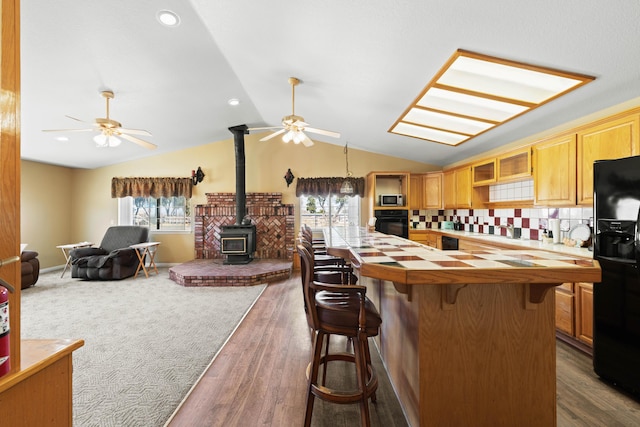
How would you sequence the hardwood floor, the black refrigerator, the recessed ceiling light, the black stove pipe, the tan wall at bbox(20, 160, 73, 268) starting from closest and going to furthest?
the hardwood floor
the black refrigerator
the recessed ceiling light
the tan wall at bbox(20, 160, 73, 268)
the black stove pipe

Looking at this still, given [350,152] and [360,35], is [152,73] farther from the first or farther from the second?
[350,152]

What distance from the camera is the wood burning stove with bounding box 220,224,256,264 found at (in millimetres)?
5605

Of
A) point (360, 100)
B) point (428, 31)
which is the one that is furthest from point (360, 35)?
point (360, 100)

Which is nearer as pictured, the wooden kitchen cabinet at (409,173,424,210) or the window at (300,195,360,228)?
the wooden kitchen cabinet at (409,173,424,210)

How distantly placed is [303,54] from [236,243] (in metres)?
3.83

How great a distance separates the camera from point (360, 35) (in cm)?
236

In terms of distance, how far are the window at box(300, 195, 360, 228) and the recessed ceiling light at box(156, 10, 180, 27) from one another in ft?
13.5

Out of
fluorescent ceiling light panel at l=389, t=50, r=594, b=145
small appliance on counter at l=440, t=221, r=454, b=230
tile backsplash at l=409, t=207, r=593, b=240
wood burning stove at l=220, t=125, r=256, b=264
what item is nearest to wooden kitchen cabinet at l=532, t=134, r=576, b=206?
tile backsplash at l=409, t=207, r=593, b=240

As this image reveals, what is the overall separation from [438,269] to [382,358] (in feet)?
4.84

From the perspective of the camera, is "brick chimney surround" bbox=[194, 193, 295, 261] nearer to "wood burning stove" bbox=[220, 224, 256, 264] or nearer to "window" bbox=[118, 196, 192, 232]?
"window" bbox=[118, 196, 192, 232]

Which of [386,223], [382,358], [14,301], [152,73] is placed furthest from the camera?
[386,223]

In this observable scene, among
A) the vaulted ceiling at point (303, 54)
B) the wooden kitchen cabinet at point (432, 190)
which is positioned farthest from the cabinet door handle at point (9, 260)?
the wooden kitchen cabinet at point (432, 190)

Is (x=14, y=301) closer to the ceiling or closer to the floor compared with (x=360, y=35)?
closer to the floor

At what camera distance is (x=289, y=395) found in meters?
1.94
